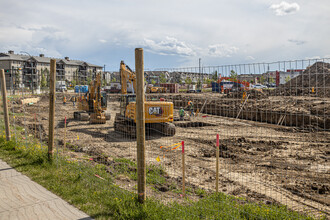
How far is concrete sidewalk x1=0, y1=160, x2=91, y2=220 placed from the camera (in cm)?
482

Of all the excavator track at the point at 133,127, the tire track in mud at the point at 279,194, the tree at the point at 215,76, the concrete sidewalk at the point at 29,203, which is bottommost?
the tire track in mud at the point at 279,194

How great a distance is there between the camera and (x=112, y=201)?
16.5 feet

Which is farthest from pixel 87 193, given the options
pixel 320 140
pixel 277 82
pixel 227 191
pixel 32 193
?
pixel 320 140

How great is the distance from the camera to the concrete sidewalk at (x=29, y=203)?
4.82 m

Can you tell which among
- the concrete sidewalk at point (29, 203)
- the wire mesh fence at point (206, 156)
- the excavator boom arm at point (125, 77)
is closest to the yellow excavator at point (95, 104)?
the wire mesh fence at point (206, 156)

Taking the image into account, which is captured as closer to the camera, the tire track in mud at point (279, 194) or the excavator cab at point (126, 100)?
the tire track in mud at point (279, 194)

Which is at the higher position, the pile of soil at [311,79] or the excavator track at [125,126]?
the pile of soil at [311,79]

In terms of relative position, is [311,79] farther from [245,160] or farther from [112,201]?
[112,201]

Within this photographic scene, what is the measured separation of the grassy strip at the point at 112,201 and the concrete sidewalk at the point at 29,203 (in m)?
0.16

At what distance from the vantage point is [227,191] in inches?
290

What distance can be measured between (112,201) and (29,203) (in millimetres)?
1741

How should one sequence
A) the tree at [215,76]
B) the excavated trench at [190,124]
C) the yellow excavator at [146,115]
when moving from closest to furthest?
the tree at [215,76] < the yellow excavator at [146,115] < the excavated trench at [190,124]

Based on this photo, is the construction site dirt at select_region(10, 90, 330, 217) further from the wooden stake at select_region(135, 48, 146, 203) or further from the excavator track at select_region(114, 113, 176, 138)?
the wooden stake at select_region(135, 48, 146, 203)

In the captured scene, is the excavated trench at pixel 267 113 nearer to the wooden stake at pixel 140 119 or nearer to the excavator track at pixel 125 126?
the excavator track at pixel 125 126
